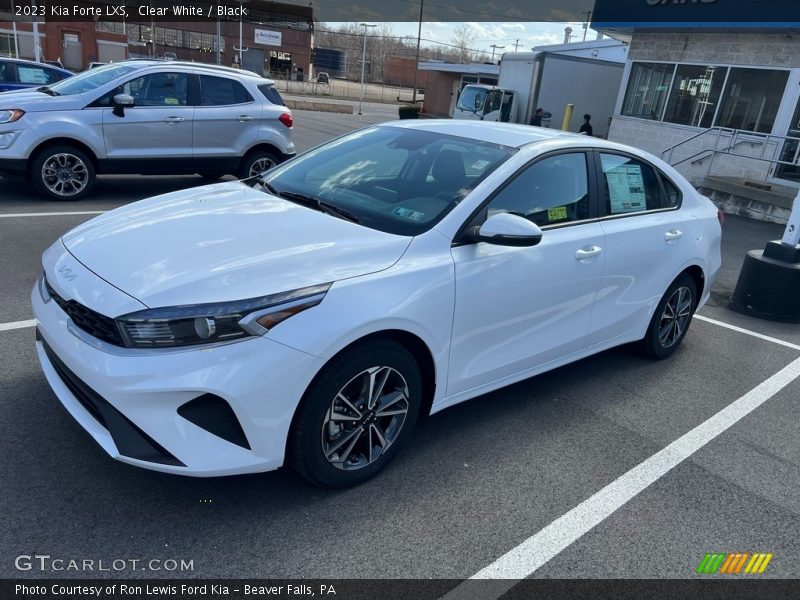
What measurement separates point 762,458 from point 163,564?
3335 mm

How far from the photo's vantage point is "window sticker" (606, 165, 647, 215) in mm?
4211

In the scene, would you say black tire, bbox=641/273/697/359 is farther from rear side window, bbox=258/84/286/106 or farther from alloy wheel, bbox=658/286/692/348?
rear side window, bbox=258/84/286/106

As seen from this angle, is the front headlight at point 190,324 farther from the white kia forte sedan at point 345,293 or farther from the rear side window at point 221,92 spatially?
the rear side window at point 221,92

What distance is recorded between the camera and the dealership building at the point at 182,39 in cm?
5919

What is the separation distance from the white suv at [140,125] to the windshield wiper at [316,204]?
5281 millimetres

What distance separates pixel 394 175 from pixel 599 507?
7.00ft

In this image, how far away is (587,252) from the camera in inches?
151

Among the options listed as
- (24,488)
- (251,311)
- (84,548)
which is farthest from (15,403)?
(251,311)

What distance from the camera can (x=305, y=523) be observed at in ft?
9.14

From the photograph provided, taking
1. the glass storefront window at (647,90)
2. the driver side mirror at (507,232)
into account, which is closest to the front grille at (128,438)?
the driver side mirror at (507,232)

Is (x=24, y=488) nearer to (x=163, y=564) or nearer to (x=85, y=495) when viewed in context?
(x=85, y=495)

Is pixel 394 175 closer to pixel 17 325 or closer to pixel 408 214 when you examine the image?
pixel 408 214

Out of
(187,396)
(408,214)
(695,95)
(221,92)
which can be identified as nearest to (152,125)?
(221,92)

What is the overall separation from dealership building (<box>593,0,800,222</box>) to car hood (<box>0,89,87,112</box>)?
12.6m
